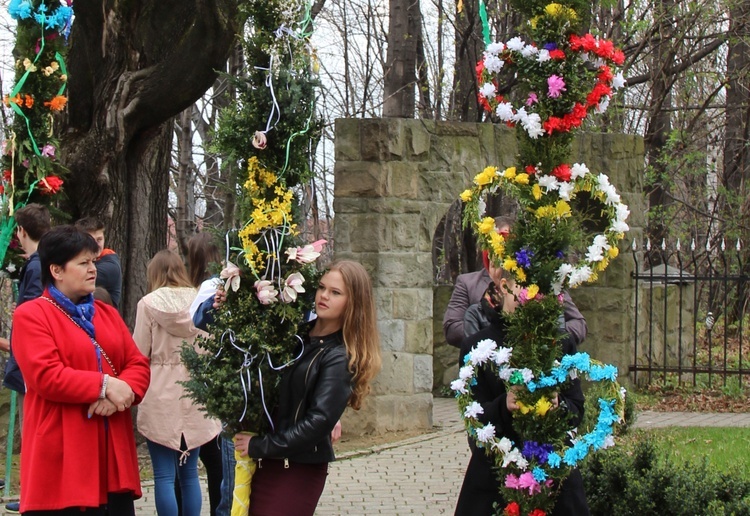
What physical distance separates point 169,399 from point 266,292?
6.17 ft

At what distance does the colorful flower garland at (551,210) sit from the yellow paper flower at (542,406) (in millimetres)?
445

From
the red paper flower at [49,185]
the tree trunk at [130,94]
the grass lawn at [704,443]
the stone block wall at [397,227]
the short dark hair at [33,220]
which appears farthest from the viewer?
the stone block wall at [397,227]

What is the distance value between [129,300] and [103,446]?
4.70 m

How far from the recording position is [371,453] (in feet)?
30.9

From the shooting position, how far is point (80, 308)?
16.6 ft

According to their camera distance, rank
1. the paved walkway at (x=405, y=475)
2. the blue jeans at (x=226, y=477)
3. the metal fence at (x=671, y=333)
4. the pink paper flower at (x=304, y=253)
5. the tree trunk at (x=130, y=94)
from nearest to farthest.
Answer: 1. the pink paper flower at (x=304, y=253)
2. the blue jeans at (x=226, y=477)
3. the paved walkway at (x=405, y=475)
4. the tree trunk at (x=130, y=94)
5. the metal fence at (x=671, y=333)

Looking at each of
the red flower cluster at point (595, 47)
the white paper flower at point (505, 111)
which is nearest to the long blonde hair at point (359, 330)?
the white paper flower at point (505, 111)

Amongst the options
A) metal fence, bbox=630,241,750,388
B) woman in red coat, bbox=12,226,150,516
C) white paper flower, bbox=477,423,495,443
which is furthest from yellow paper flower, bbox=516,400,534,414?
metal fence, bbox=630,241,750,388

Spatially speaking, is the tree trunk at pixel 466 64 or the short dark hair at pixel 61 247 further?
the tree trunk at pixel 466 64

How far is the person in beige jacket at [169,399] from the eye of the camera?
615cm

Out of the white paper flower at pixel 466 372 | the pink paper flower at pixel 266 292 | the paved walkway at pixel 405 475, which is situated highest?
the pink paper flower at pixel 266 292

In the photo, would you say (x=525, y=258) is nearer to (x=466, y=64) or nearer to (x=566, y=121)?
(x=566, y=121)

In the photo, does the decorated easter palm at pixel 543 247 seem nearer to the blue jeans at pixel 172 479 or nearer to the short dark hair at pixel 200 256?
the short dark hair at pixel 200 256

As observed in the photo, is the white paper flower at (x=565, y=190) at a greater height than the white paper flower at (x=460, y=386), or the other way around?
the white paper flower at (x=565, y=190)
